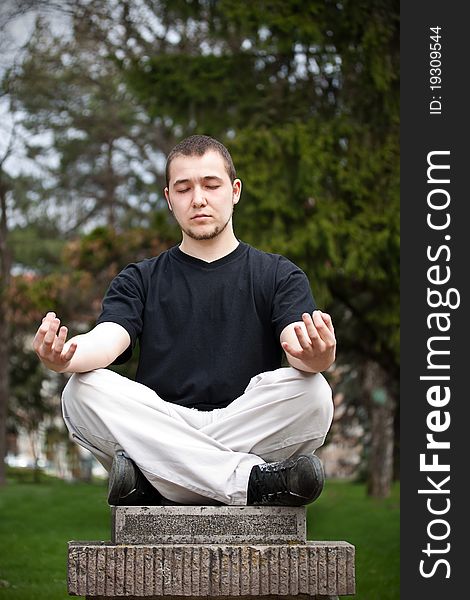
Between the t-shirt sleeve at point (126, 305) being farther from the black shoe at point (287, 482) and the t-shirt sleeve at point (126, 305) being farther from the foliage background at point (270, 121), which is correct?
the foliage background at point (270, 121)

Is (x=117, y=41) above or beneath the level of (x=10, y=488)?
above

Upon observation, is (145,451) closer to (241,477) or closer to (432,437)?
(241,477)

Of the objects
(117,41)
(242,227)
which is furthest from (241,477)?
(117,41)

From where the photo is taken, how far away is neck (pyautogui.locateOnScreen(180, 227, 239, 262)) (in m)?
3.66

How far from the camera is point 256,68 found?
11586 mm

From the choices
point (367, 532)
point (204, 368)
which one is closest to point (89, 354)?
point (204, 368)

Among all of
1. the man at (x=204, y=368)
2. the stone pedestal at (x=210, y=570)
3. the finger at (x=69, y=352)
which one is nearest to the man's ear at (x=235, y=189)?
the man at (x=204, y=368)

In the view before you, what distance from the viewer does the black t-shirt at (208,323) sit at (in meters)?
3.52

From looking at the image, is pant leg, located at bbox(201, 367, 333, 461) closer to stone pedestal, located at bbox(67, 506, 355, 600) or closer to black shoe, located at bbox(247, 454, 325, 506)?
black shoe, located at bbox(247, 454, 325, 506)

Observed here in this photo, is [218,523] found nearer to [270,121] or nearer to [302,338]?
[302,338]

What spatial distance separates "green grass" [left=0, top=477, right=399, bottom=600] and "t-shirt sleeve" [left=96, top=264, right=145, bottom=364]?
4.95ft

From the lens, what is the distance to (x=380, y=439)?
658 inches

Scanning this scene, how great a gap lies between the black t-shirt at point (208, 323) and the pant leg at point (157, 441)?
238 millimetres

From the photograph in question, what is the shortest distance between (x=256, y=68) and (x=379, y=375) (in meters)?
7.22
